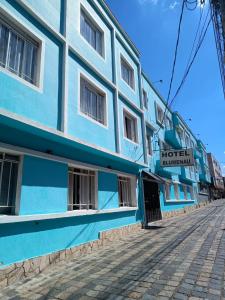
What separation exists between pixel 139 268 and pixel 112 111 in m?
6.61

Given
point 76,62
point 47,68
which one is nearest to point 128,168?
point 76,62

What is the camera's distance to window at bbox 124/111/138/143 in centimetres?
1252

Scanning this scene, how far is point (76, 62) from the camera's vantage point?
8.05 metres

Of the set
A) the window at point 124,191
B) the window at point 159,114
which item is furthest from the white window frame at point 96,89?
the window at point 159,114

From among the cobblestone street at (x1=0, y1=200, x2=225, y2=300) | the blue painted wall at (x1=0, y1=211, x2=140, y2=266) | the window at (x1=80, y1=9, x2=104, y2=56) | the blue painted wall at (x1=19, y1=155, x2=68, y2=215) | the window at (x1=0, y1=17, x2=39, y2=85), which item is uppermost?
the window at (x1=80, y1=9, x2=104, y2=56)

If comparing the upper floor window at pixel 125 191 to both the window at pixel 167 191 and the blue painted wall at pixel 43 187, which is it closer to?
the blue painted wall at pixel 43 187

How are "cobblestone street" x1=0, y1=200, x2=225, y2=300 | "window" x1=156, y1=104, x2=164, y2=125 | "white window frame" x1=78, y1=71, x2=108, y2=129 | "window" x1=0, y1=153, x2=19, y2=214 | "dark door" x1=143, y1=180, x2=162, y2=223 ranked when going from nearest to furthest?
"cobblestone street" x1=0, y1=200, x2=225, y2=300 → "window" x1=0, y1=153, x2=19, y2=214 → "white window frame" x1=78, y1=71, x2=108, y2=129 → "dark door" x1=143, y1=180, x2=162, y2=223 → "window" x1=156, y1=104, x2=164, y2=125

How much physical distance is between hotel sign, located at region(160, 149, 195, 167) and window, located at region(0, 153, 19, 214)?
31.6 feet

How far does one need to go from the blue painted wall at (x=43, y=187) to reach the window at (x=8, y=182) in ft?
0.73

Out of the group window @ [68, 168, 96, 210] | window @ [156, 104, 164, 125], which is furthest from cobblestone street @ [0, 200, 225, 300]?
window @ [156, 104, 164, 125]

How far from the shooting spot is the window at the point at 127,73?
12941 mm

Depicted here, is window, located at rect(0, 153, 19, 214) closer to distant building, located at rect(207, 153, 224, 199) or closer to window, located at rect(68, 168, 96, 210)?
window, located at rect(68, 168, 96, 210)

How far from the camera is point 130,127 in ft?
42.1

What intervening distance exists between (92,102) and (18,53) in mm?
3613
